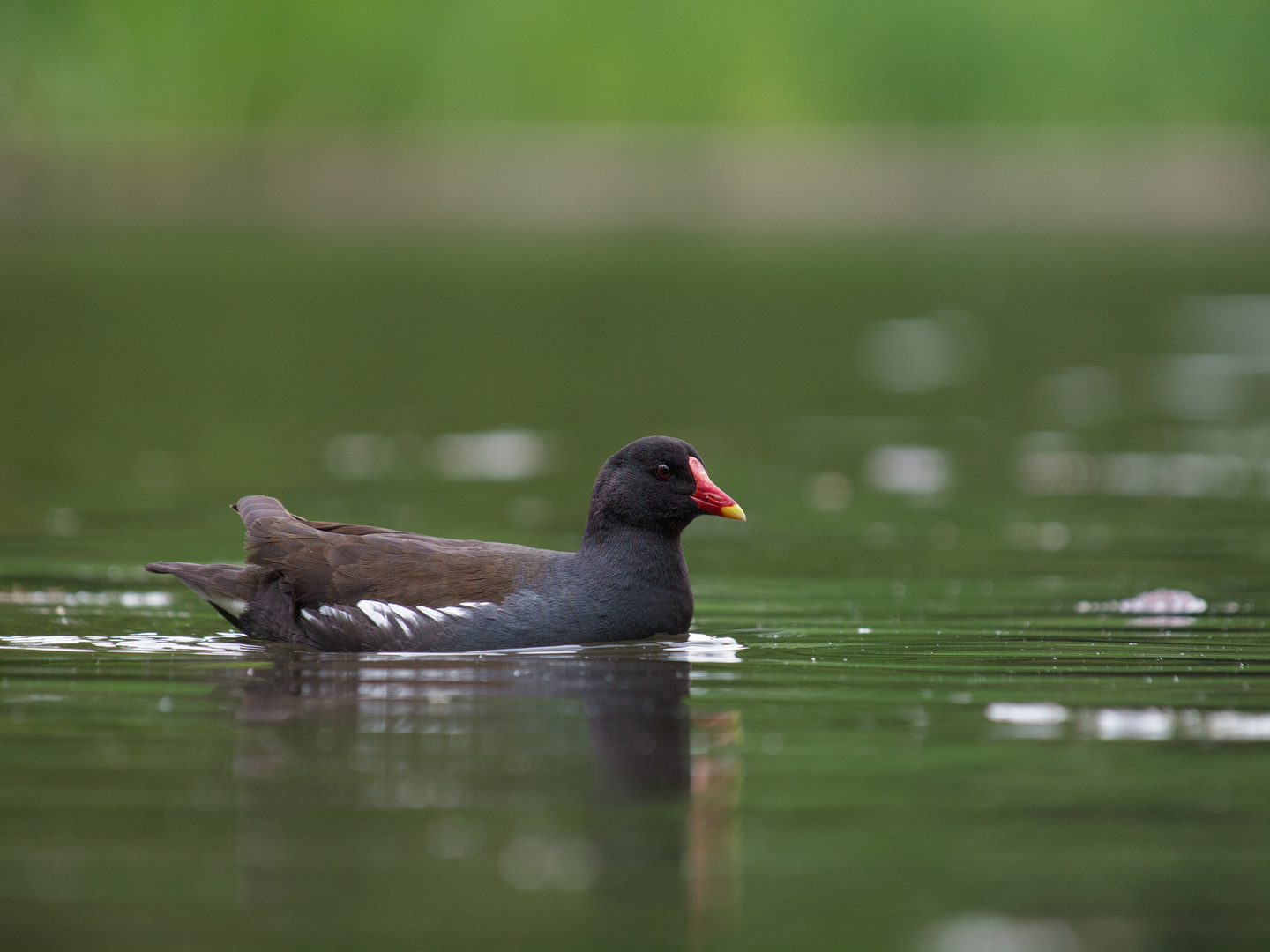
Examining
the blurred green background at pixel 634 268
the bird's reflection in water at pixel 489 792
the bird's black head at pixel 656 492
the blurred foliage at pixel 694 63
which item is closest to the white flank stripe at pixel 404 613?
the bird's reflection in water at pixel 489 792

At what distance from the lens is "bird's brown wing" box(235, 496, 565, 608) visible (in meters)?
8.66

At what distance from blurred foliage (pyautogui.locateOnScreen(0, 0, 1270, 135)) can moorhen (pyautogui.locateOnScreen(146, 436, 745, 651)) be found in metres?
42.7

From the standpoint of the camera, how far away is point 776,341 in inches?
1054

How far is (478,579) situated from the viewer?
8.70 meters

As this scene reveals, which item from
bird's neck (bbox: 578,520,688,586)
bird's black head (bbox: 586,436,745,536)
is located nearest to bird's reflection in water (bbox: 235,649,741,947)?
bird's neck (bbox: 578,520,688,586)

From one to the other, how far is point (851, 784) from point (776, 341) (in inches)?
807

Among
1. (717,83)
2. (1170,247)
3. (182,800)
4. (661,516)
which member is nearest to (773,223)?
(717,83)

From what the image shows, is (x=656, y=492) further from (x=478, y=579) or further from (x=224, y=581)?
(x=224, y=581)

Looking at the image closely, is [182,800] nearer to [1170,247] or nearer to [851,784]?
[851,784]

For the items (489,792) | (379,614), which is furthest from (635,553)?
(489,792)

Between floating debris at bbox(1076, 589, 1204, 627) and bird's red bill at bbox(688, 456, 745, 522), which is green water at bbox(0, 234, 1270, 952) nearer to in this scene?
floating debris at bbox(1076, 589, 1204, 627)

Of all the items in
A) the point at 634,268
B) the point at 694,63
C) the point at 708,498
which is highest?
the point at 694,63

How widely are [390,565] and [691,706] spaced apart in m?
1.74

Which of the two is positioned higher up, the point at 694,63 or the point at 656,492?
the point at 694,63
